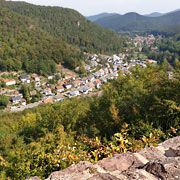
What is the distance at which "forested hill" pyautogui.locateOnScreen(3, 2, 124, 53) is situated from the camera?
316 feet

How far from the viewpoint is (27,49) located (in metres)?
62.4

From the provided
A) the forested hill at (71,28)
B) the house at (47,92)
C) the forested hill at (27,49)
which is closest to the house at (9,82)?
the forested hill at (27,49)

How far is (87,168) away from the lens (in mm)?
2139

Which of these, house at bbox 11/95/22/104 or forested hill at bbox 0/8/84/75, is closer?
house at bbox 11/95/22/104

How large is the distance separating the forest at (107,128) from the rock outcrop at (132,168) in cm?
29

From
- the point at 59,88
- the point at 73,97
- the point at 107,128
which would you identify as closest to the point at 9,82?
the point at 59,88

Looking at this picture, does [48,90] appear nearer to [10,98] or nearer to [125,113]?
[10,98]

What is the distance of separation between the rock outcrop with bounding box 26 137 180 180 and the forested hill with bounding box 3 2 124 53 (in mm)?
87885

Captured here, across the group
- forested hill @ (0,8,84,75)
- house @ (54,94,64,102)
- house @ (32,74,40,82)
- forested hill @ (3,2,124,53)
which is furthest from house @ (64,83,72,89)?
forested hill @ (3,2,124,53)

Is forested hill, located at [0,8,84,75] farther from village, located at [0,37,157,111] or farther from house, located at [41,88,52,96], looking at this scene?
house, located at [41,88,52,96]

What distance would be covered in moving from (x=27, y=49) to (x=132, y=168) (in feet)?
223

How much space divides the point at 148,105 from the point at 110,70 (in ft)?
207

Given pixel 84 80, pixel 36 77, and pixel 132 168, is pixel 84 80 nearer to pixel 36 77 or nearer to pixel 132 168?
pixel 36 77

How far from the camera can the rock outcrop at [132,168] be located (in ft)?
6.03
